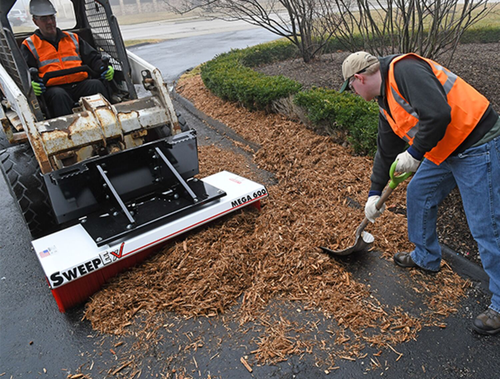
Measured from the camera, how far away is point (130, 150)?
13.3ft

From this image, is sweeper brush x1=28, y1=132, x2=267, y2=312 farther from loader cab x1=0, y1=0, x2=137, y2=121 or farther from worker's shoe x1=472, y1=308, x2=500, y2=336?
worker's shoe x1=472, y1=308, x2=500, y2=336

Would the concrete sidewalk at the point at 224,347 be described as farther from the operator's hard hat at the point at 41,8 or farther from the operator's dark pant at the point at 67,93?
the operator's hard hat at the point at 41,8

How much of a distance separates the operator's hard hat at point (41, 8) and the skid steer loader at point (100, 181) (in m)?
0.41

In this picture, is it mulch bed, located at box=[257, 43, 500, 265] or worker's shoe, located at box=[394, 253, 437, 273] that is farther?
mulch bed, located at box=[257, 43, 500, 265]

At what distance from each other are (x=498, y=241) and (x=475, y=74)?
6.29 metres

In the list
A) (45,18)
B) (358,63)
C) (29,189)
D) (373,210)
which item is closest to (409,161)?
(373,210)

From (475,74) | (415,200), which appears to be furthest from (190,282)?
(475,74)

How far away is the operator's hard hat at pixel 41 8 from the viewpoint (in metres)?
4.48

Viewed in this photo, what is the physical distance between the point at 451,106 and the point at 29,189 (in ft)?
13.3

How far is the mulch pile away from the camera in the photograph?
2934 millimetres

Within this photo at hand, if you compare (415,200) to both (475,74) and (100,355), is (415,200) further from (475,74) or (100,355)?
(475,74)

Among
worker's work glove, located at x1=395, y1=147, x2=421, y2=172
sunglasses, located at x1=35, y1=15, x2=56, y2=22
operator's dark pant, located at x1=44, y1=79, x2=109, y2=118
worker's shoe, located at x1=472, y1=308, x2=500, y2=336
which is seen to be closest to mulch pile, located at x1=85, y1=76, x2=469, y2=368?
worker's shoe, located at x1=472, y1=308, x2=500, y2=336

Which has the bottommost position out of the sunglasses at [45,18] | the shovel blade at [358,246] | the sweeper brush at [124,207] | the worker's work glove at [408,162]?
the shovel blade at [358,246]

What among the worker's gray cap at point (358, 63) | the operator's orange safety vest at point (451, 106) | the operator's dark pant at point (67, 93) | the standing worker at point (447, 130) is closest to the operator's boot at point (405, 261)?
the standing worker at point (447, 130)
